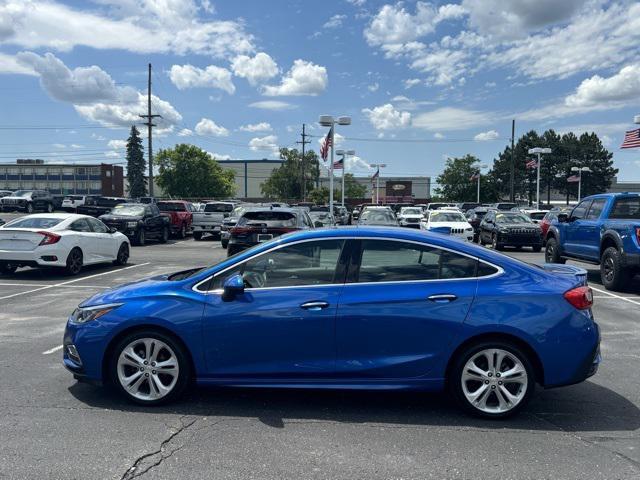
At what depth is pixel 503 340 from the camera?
443 centimetres

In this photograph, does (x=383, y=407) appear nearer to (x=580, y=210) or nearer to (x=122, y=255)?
(x=580, y=210)

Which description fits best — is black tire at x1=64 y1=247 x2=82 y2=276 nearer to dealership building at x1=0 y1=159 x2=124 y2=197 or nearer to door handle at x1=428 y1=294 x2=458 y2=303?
door handle at x1=428 y1=294 x2=458 y2=303

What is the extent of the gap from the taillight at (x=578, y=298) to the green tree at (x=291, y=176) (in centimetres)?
9215

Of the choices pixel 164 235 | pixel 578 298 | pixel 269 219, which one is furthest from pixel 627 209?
pixel 164 235

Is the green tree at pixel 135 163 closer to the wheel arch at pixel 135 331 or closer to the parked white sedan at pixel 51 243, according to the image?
the parked white sedan at pixel 51 243

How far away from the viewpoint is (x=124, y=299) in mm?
4656

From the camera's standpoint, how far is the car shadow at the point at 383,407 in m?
4.45

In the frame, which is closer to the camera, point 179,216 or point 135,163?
point 179,216

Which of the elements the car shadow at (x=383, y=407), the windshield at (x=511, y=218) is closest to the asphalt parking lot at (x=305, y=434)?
the car shadow at (x=383, y=407)

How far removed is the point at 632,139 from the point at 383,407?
88.7 ft

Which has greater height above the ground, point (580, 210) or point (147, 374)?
point (580, 210)

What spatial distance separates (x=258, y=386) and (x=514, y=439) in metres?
2.03

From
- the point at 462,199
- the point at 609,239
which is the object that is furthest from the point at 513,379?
the point at 462,199

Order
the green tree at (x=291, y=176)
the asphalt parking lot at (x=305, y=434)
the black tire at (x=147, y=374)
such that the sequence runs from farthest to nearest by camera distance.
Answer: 1. the green tree at (x=291, y=176)
2. the black tire at (x=147, y=374)
3. the asphalt parking lot at (x=305, y=434)
